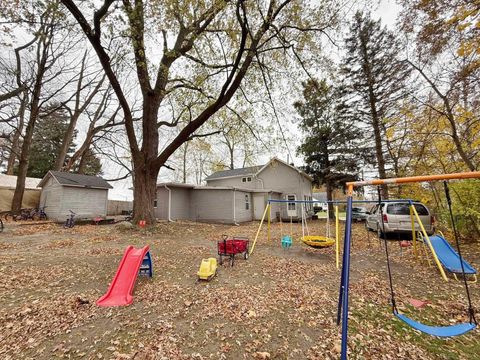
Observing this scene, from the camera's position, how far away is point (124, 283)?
4402mm

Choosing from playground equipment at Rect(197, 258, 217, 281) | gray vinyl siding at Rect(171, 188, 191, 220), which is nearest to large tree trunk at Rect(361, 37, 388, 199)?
playground equipment at Rect(197, 258, 217, 281)

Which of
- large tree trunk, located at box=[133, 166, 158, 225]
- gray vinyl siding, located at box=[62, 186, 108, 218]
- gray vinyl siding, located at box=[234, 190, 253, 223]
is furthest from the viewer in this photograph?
gray vinyl siding, located at box=[234, 190, 253, 223]

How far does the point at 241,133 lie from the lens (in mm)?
13047

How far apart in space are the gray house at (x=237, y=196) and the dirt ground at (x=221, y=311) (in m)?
9.10

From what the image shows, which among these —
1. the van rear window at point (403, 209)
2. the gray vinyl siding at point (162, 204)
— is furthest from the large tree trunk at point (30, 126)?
the van rear window at point (403, 209)

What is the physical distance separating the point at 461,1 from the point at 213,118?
10.8m

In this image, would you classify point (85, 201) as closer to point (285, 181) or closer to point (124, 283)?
point (124, 283)

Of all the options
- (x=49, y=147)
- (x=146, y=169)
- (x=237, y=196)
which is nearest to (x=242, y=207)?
(x=237, y=196)

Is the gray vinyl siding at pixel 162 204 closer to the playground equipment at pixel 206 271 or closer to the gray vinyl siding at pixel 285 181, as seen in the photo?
the gray vinyl siding at pixel 285 181

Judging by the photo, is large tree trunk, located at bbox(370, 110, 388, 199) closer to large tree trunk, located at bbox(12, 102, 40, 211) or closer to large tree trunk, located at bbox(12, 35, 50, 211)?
large tree trunk, located at bbox(12, 35, 50, 211)

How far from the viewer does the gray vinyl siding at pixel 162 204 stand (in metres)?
17.0

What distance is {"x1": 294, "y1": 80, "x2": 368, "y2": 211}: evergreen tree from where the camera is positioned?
667 inches

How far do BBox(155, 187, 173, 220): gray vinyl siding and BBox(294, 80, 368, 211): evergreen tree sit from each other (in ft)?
43.7

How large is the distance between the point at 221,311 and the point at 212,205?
14.4m
